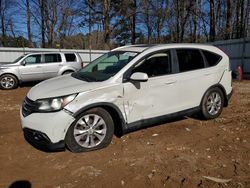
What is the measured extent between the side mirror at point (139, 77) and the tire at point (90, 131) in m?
0.73

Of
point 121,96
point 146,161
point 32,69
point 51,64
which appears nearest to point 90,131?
point 121,96

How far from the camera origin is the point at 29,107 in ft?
13.8

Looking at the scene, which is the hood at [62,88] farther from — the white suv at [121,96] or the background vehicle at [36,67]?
the background vehicle at [36,67]

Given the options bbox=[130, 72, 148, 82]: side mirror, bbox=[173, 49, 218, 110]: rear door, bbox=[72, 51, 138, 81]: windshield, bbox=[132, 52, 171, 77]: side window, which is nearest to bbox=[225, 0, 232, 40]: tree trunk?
bbox=[173, 49, 218, 110]: rear door

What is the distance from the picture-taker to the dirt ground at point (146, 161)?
3.47m

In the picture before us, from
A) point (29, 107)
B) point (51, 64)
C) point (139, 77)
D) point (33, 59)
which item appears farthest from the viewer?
point (51, 64)

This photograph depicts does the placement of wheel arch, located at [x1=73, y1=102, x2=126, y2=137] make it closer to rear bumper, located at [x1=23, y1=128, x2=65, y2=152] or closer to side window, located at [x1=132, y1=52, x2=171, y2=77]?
rear bumper, located at [x1=23, y1=128, x2=65, y2=152]

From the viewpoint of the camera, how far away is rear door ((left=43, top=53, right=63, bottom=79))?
41.3 ft

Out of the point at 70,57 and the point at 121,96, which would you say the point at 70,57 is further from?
the point at 121,96

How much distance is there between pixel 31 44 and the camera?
27938 millimetres

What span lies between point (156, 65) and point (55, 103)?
1978 millimetres

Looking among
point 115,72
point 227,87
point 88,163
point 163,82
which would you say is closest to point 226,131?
point 227,87

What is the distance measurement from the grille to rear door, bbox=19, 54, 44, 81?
833 centimetres

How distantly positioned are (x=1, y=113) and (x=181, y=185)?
549 centimetres
